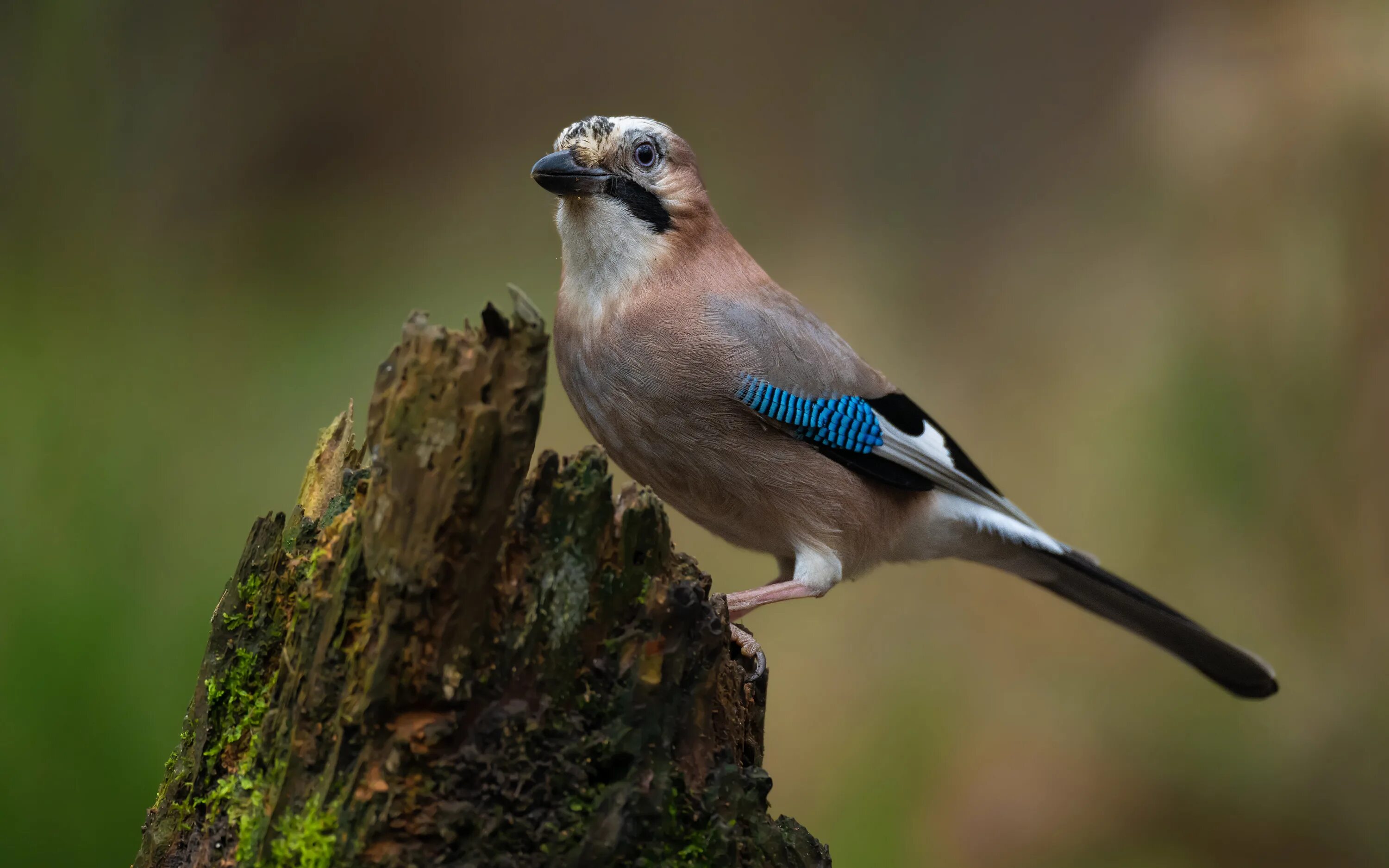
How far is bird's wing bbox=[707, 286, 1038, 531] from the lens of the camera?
3.06m

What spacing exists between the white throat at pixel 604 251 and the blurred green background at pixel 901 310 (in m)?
2.06

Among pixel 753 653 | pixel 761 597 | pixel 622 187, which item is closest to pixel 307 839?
pixel 753 653

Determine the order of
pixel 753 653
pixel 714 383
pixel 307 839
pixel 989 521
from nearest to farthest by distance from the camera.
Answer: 1. pixel 307 839
2. pixel 753 653
3. pixel 714 383
4. pixel 989 521

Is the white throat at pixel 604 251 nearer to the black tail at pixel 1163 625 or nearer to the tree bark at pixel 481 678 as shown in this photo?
the tree bark at pixel 481 678

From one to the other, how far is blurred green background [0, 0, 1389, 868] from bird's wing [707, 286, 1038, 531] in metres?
1.72

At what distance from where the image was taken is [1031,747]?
4906 millimetres

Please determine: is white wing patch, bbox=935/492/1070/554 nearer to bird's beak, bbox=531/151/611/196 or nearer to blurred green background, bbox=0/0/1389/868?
blurred green background, bbox=0/0/1389/868

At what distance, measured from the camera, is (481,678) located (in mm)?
1830

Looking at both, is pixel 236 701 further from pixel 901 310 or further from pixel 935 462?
pixel 901 310

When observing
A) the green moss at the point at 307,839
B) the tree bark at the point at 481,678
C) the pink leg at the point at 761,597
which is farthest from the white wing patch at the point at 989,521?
the green moss at the point at 307,839

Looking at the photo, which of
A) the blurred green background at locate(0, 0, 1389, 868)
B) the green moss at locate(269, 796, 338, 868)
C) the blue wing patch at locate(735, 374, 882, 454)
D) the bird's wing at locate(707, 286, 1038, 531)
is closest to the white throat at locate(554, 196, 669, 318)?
the bird's wing at locate(707, 286, 1038, 531)

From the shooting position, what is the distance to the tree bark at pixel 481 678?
5.80 feet

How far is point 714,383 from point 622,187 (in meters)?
0.67

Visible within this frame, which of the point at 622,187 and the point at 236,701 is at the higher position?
the point at 622,187
